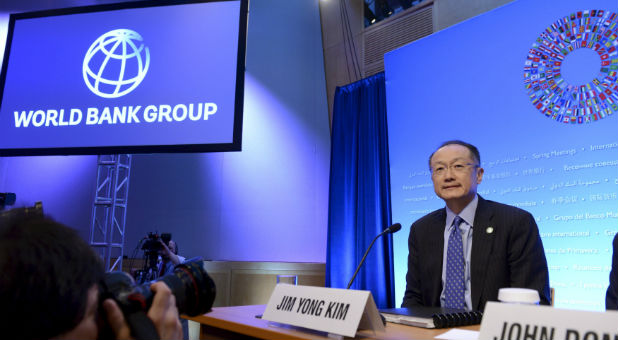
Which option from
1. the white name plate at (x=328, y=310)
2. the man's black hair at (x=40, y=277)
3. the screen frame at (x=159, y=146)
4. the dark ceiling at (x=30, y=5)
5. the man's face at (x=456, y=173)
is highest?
the dark ceiling at (x=30, y=5)

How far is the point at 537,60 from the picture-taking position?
3.11m

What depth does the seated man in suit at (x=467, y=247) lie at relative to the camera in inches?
66.9

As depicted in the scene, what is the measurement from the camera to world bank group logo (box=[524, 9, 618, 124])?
2768mm

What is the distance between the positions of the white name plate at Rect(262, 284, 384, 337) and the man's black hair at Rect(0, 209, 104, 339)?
65 centimetres

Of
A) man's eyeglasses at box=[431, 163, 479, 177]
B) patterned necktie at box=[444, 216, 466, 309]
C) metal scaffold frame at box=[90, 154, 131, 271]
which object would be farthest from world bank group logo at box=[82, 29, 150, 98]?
patterned necktie at box=[444, 216, 466, 309]

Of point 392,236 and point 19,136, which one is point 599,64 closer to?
point 392,236

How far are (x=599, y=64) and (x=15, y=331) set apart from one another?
3.20m

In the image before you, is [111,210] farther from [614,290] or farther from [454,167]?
[614,290]

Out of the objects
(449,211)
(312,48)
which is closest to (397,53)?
(312,48)

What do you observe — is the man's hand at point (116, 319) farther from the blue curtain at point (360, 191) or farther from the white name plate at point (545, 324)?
Result: the blue curtain at point (360, 191)

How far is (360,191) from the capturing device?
432cm

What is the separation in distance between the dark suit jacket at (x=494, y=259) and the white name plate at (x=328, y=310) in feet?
2.41

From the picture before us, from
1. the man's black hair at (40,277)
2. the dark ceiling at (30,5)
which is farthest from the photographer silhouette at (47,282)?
the dark ceiling at (30,5)

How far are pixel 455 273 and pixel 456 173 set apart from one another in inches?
16.8
